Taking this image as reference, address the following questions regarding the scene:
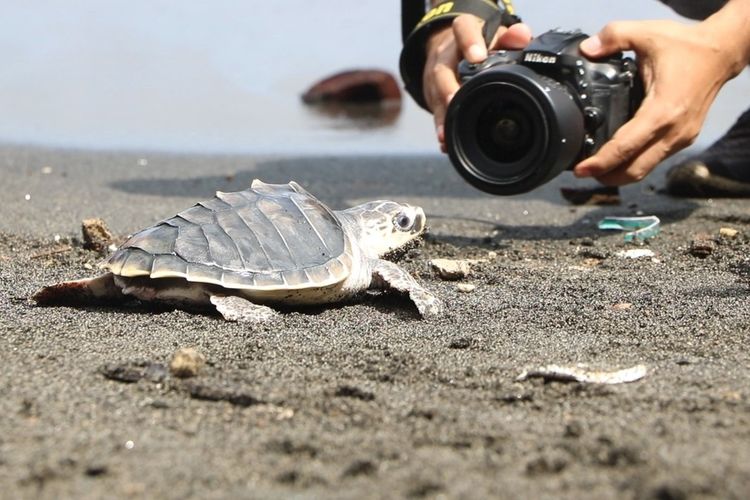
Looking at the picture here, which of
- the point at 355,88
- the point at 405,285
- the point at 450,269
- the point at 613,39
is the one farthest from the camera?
the point at 355,88

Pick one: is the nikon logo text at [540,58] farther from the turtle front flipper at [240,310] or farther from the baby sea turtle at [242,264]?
the turtle front flipper at [240,310]

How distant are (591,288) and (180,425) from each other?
1693 mm

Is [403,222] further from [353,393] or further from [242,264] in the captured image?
[353,393]

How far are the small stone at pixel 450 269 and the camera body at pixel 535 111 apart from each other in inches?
14.8

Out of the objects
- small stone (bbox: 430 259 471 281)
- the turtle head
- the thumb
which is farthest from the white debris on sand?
the thumb

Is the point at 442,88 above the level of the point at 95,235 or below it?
above

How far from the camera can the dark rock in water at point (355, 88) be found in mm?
11422

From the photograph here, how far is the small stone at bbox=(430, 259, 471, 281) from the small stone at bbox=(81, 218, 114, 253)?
125cm

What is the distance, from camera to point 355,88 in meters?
11.5

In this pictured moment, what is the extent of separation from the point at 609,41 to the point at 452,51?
75 cm

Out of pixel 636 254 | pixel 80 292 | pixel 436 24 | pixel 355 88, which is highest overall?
pixel 436 24

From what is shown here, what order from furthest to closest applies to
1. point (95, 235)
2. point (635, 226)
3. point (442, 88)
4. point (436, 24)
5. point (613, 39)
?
1. point (436, 24)
2. point (635, 226)
3. point (442, 88)
4. point (95, 235)
5. point (613, 39)

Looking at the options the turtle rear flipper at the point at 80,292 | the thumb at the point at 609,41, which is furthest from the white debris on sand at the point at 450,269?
the turtle rear flipper at the point at 80,292

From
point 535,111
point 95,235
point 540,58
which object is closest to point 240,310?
point 95,235
